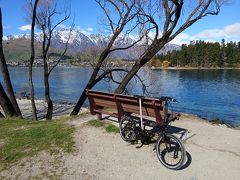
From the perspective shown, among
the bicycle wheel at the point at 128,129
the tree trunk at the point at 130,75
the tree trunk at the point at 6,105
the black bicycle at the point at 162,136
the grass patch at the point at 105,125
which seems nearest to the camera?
the black bicycle at the point at 162,136

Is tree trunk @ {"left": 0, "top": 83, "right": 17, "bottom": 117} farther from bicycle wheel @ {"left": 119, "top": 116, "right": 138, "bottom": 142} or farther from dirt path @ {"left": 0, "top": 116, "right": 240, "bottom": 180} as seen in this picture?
bicycle wheel @ {"left": 119, "top": 116, "right": 138, "bottom": 142}

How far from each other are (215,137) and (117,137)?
9.30ft

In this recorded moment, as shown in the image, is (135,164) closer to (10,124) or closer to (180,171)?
(180,171)

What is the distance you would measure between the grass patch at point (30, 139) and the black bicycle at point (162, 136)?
62.4 inches

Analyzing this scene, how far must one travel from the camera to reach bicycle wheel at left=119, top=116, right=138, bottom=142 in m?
8.20

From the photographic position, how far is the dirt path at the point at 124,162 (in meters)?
6.54

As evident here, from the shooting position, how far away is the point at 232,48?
14850cm

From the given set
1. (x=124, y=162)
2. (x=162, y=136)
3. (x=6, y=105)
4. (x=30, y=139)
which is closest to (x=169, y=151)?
(x=162, y=136)

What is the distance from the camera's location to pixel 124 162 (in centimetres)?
716

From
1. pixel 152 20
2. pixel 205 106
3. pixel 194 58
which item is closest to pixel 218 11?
pixel 152 20

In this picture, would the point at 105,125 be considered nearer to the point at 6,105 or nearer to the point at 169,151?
the point at 169,151

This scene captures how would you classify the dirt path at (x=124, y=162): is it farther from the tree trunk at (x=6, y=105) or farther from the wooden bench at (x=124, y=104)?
the tree trunk at (x=6, y=105)

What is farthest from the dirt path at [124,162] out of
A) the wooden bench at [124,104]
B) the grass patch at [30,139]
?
the wooden bench at [124,104]

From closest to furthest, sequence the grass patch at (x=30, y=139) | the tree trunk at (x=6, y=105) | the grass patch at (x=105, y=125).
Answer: the grass patch at (x=30, y=139)
the grass patch at (x=105, y=125)
the tree trunk at (x=6, y=105)
